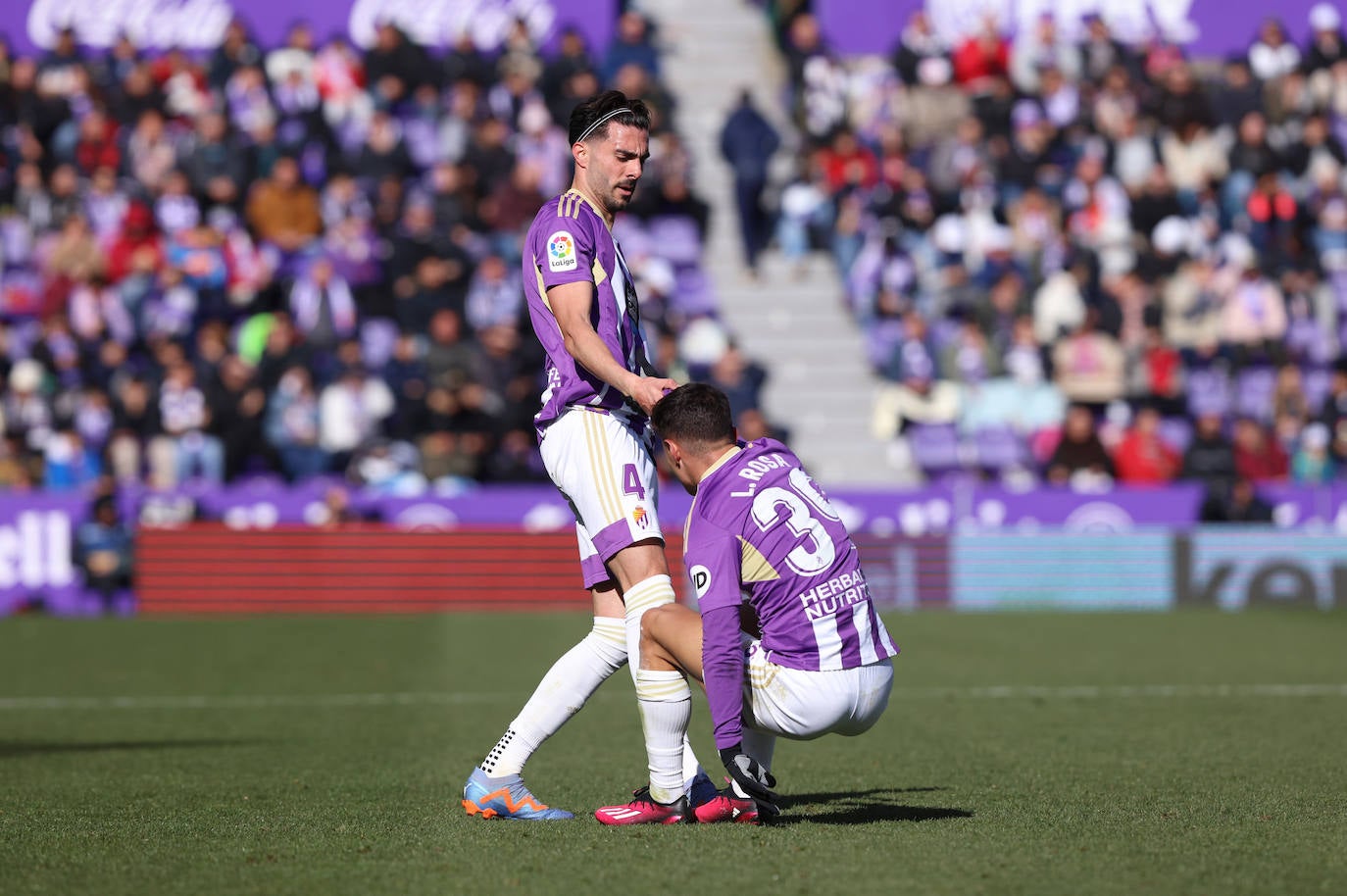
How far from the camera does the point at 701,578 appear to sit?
17.9 ft

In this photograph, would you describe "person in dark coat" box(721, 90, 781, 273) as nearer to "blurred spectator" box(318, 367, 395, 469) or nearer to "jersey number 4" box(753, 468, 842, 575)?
"blurred spectator" box(318, 367, 395, 469)

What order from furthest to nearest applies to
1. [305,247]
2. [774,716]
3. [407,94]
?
1. [407,94]
2. [305,247]
3. [774,716]

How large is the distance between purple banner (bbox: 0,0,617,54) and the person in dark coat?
2585 mm

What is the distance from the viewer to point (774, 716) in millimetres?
5613

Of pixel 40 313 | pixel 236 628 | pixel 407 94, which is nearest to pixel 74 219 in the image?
pixel 40 313

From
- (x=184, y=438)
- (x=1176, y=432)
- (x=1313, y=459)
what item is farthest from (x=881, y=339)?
(x=184, y=438)

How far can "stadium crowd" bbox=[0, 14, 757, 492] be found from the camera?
17.6 m

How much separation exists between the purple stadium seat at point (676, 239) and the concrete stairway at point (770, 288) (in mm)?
411

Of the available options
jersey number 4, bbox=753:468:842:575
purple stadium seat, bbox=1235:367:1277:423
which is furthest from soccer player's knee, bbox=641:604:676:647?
purple stadium seat, bbox=1235:367:1277:423

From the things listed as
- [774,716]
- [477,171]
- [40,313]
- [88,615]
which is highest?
[477,171]

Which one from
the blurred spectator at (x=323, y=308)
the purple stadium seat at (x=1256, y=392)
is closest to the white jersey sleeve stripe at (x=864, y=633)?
the blurred spectator at (x=323, y=308)

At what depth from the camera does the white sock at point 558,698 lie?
6.11 m

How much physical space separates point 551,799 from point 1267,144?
59.2 feet

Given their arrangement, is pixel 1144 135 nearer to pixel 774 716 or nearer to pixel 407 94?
pixel 407 94
